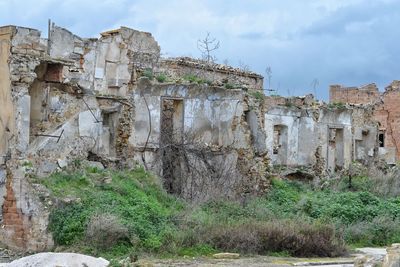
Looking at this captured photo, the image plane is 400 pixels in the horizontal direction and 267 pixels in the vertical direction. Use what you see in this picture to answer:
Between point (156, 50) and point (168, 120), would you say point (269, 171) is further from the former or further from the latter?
point (156, 50)

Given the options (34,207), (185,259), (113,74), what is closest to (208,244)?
(185,259)

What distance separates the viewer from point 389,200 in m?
24.0

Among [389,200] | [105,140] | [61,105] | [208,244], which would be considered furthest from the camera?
[389,200]

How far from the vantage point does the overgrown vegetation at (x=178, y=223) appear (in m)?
16.9

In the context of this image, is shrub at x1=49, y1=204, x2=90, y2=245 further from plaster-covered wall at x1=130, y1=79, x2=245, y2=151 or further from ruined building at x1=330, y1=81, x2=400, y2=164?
ruined building at x1=330, y1=81, x2=400, y2=164

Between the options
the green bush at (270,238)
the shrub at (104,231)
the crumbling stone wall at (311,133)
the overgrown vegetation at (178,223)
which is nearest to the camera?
the shrub at (104,231)

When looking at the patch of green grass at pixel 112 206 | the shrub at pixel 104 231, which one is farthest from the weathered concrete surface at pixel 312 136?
the shrub at pixel 104 231

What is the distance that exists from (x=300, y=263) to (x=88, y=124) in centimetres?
744

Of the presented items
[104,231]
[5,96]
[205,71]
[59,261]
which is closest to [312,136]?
[205,71]

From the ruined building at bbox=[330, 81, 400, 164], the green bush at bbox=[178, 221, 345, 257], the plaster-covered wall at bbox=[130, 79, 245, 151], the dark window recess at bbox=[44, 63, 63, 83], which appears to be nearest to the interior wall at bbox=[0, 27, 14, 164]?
the dark window recess at bbox=[44, 63, 63, 83]

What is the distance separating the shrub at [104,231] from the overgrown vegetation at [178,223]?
0.9 inches

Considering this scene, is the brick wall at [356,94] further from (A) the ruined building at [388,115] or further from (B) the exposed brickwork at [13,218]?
(B) the exposed brickwork at [13,218]

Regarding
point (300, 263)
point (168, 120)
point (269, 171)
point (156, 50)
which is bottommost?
point (300, 263)

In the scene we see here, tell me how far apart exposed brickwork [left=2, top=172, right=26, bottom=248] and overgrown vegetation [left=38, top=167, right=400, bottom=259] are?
2.72ft
